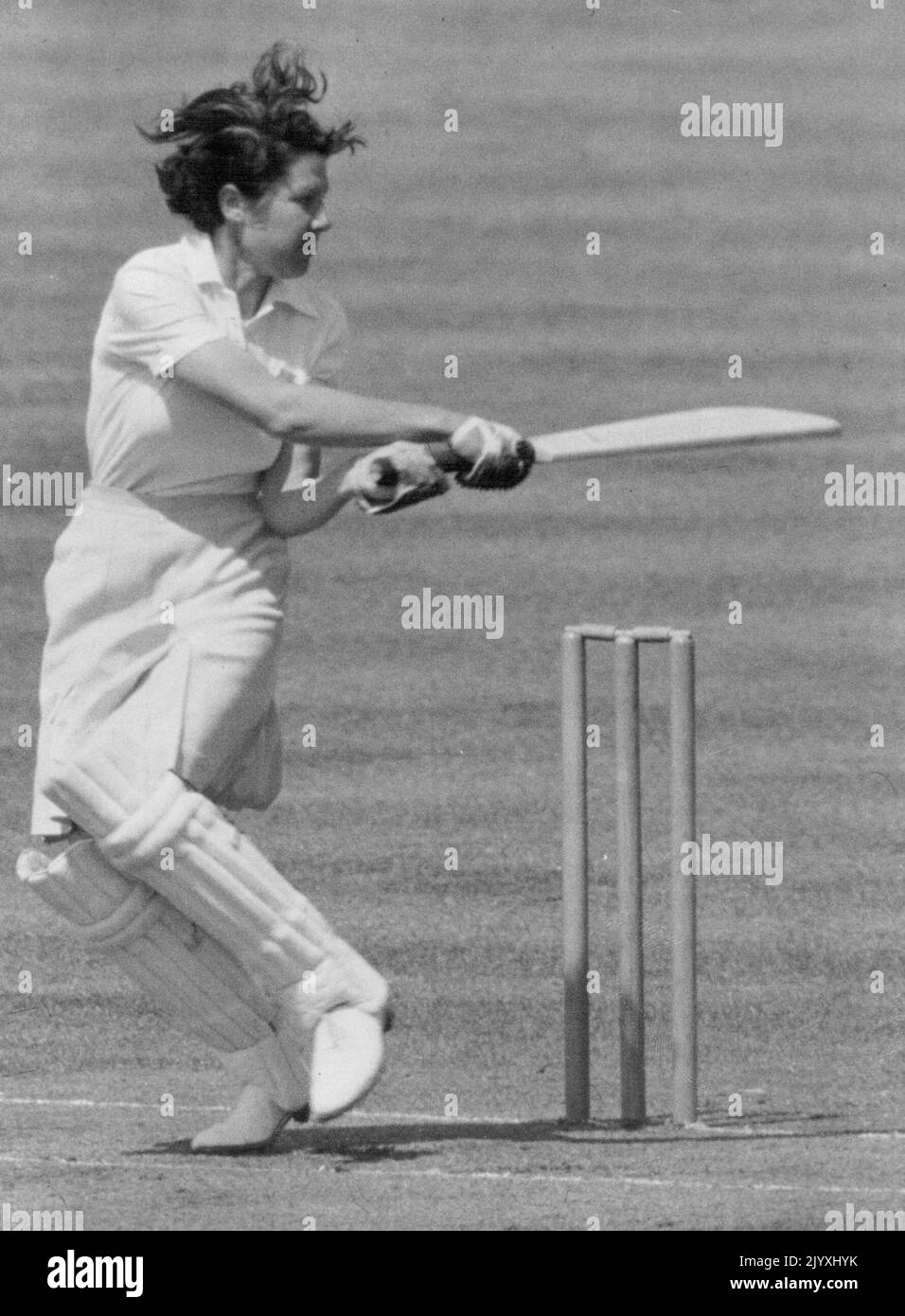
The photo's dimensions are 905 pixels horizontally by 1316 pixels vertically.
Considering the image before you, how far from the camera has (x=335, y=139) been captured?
5.65 m

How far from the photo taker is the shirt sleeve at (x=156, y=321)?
5.48 metres

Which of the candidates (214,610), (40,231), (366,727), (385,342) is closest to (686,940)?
(214,610)

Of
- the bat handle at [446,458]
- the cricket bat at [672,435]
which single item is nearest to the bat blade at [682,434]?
the cricket bat at [672,435]

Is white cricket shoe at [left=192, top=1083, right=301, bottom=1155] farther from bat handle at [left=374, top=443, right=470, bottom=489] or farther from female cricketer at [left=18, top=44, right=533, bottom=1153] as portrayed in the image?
bat handle at [left=374, top=443, right=470, bottom=489]

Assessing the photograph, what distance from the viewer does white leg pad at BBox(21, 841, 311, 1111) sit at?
18.4 ft

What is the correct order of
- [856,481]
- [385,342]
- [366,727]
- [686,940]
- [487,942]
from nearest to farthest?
[686,940] → [487,942] → [366,727] → [856,481] → [385,342]

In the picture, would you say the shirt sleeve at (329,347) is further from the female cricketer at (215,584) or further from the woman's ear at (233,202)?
the woman's ear at (233,202)

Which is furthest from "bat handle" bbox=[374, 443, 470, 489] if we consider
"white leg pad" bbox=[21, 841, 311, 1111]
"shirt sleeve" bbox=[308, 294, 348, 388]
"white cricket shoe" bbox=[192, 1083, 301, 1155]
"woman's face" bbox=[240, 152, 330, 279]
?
"white cricket shoe" bbox=[192, 1083, 301, 1155]

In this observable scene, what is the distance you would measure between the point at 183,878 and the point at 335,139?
1.36 metres

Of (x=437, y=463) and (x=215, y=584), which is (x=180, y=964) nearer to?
(x=215, y=584)

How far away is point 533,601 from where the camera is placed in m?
12.0

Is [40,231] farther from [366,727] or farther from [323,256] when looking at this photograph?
[366,727]

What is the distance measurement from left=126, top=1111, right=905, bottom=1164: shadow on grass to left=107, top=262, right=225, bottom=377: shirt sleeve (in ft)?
4.75

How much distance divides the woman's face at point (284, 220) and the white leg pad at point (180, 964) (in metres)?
1.13
